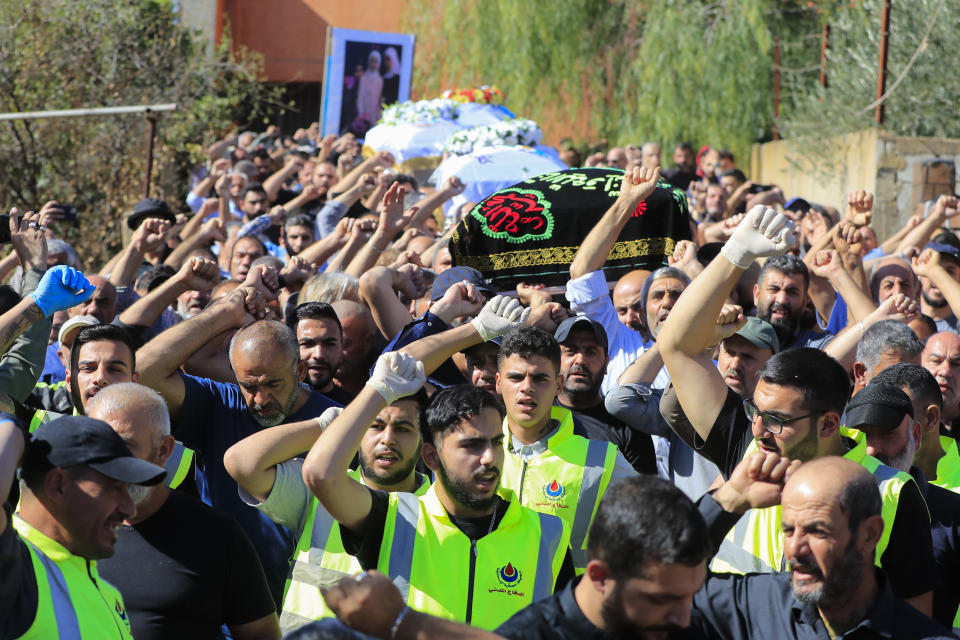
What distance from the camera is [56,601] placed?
332 cm

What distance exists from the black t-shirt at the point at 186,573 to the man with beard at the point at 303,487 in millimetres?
356

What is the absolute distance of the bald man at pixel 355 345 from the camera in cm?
624

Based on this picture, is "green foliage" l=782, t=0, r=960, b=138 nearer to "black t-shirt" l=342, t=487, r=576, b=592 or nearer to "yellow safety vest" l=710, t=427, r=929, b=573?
"yellow safety vest" l=710, t=427, r=929, b=573

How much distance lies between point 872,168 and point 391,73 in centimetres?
702

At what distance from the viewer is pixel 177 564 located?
154 inches

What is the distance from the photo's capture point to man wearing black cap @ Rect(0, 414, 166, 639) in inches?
131

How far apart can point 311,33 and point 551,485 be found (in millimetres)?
27276

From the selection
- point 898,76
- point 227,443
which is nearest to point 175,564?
point 227,443

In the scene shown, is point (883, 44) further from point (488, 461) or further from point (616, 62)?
point (488, 461)

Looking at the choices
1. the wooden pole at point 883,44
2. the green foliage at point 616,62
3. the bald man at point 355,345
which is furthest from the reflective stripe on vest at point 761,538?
the green foliage at point 616,62

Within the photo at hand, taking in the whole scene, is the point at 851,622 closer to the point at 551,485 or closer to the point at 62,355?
the point at 551,485

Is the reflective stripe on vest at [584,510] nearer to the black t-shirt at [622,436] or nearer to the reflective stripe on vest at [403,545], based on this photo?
the black t-shirt at [622,436]

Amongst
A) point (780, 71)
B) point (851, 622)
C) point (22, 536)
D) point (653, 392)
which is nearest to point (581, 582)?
point (851, 622)

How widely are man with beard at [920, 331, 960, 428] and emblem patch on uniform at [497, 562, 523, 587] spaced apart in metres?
2.79
